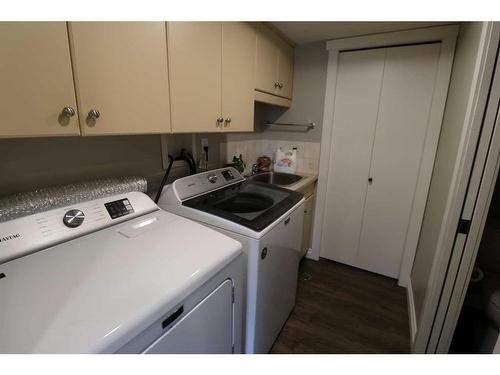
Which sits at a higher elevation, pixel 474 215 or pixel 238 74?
pixel 238 74

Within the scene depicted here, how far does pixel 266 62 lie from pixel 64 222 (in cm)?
169

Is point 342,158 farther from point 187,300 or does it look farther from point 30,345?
point 30,345

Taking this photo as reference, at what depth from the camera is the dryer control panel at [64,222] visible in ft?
2.74

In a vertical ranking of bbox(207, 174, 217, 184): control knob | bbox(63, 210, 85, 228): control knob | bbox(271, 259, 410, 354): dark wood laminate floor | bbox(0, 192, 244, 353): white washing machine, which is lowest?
bbox(271, 259, 410, 354): dark wood laminate floor

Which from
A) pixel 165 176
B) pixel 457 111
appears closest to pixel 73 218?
pixel 165 176

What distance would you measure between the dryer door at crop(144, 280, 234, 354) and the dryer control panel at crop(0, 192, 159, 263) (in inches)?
21.7

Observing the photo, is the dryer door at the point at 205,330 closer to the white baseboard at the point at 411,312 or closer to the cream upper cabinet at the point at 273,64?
the white baseboard at the point at 411,312

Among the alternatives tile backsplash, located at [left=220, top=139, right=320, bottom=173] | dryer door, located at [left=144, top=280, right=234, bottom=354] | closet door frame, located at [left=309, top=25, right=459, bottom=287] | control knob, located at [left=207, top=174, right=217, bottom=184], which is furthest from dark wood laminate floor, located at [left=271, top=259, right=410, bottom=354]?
control knob, located at [left=207, top=174, right=217, bottom=184]

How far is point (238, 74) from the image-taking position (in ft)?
5.30

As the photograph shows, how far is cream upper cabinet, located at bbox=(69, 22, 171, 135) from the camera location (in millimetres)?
859

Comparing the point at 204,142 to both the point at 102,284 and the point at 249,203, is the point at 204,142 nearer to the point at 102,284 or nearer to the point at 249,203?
the point at 249,203

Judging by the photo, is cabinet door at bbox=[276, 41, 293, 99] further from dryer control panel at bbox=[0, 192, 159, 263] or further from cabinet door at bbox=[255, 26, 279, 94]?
dryer control panel at bbox=[0, 192, 159, 263]
